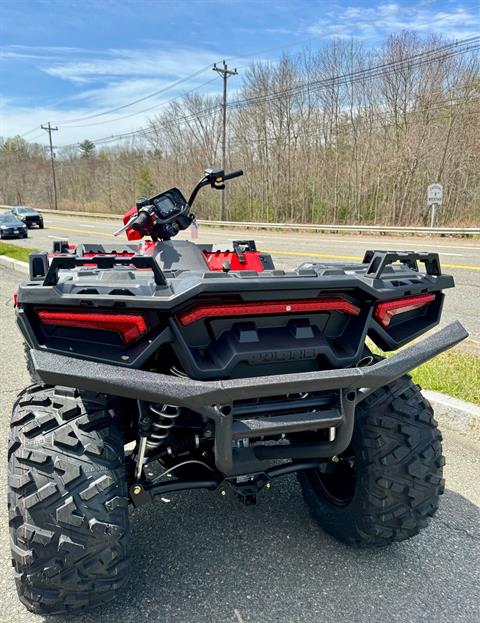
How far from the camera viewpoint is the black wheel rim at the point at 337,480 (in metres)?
2.44

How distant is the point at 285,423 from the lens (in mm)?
1827

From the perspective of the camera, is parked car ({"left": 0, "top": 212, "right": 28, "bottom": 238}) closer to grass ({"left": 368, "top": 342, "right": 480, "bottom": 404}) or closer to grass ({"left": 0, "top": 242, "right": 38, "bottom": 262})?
grass ({"left": 0, "top": 242, "right": 38, "bottom": 262})

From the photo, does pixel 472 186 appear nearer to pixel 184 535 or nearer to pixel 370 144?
pixel 370 144

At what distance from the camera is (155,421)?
194 centimetres

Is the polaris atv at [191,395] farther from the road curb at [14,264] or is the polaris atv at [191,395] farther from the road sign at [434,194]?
the road sign at [434,194]

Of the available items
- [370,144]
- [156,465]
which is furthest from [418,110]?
[156,465]

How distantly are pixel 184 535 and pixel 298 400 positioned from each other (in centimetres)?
104

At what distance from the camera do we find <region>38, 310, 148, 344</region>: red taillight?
1.73 meters

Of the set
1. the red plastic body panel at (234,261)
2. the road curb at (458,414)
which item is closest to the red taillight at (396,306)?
the red plastic body panel at (234,261)

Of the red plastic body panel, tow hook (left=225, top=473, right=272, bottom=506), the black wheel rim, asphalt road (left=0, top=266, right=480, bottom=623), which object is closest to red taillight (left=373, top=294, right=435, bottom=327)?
the black wheel rim

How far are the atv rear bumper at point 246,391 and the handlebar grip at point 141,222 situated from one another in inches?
62.8

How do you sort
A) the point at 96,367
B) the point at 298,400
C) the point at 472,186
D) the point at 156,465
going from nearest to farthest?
1. the point at 96,367
2. the point at 298,400
3. the point at 156,465
4. the point at 472,186

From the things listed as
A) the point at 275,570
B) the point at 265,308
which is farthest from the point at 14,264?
the point at 265,308

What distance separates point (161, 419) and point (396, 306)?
3.42 ft
